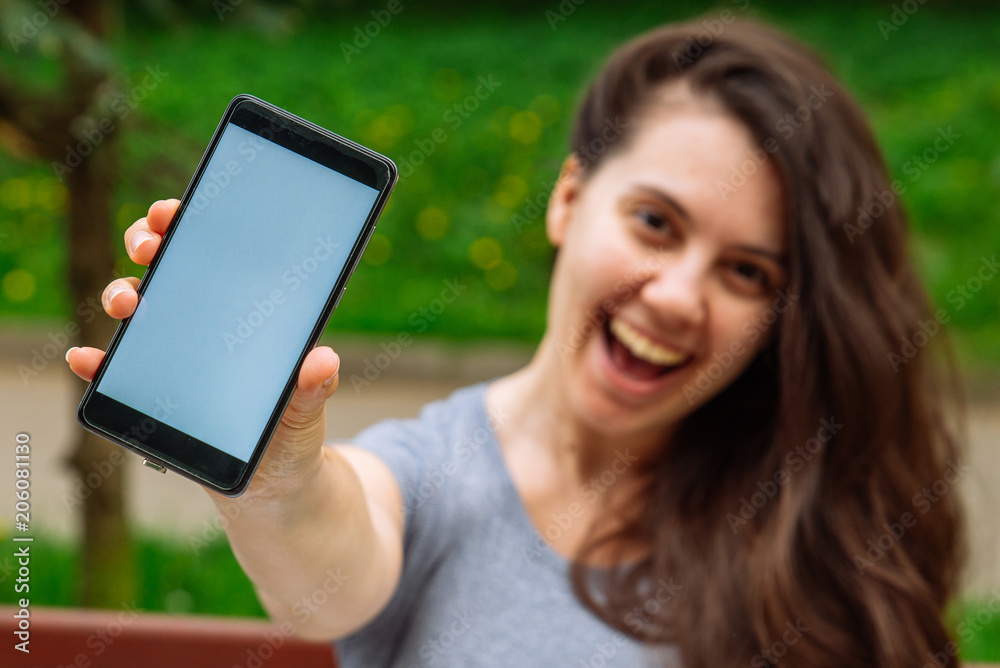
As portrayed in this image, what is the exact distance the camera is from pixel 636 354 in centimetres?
155

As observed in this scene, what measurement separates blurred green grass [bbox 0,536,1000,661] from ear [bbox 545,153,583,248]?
1.37 meters

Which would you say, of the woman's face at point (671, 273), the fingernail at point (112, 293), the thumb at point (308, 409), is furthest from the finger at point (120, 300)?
the woman's face at point (671, 273)

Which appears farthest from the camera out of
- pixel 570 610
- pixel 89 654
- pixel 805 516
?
pixel 89 654

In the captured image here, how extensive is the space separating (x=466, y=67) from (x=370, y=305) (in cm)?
232

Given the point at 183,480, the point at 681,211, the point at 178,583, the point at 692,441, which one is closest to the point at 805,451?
the point at 692,441

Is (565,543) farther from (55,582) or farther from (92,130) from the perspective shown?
(55,582)

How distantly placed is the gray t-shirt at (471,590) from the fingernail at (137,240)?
55 centimetres

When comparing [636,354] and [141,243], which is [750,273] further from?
[141,243]

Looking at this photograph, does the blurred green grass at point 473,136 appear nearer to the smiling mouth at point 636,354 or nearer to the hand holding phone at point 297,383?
the smiling mouth at point 636,354

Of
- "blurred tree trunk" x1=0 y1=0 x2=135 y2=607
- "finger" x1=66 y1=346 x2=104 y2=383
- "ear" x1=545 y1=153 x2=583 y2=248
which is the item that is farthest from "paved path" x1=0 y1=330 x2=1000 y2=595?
"finger" x1=66 y1=346 x2=104 y2=383

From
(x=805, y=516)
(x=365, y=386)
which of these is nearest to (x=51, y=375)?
(x=365, y=386)

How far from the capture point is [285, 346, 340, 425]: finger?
0.96 meters

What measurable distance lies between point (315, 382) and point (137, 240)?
26cm

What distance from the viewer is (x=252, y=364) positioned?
3.43 ft
